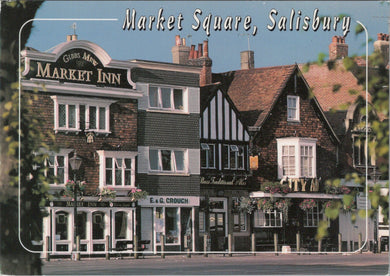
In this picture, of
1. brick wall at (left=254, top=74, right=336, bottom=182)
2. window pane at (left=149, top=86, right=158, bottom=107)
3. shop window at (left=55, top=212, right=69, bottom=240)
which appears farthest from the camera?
window pane at (left=149, top=86, right=158, bottom=107)

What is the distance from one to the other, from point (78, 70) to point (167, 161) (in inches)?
252

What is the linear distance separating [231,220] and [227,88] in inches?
167

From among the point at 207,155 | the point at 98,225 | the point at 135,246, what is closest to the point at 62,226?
the point at 98,225

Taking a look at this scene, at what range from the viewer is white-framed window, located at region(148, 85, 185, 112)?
88.7 feet

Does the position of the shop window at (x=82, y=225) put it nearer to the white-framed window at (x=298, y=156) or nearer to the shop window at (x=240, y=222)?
the white-framed window at (x=298, y=156)

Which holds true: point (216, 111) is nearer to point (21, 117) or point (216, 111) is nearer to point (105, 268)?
point (105, 268)

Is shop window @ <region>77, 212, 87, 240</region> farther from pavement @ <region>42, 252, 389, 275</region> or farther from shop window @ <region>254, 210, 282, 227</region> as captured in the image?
shop window @ <region>254, 210, 282, 227</region>

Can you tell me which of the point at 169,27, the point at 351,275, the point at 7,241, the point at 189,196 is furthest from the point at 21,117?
the point at 189,196

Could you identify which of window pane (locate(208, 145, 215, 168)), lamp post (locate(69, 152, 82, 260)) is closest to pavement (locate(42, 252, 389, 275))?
lamp post (locate(69, 152, 82, 260))

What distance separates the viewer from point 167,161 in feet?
93.8

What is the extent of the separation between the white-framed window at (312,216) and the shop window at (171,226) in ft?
16.5

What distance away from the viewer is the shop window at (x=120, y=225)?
24464 millimetres

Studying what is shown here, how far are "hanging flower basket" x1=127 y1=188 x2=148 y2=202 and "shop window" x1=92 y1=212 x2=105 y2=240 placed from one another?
2.26 m

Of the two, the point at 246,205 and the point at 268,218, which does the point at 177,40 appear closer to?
the point at 268,218
